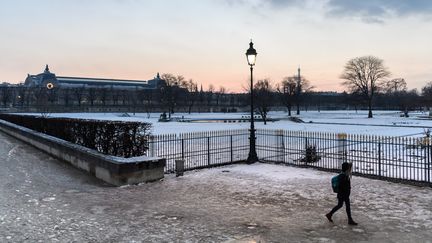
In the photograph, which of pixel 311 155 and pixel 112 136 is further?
pixel 311 155

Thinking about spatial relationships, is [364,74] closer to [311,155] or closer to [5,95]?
[311,155]

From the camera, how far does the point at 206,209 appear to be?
32.3 ft

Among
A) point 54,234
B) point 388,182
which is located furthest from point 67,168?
point 388,182

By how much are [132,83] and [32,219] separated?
188 m

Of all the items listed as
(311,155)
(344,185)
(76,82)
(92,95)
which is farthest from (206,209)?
(76,82)

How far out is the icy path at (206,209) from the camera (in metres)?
7.88

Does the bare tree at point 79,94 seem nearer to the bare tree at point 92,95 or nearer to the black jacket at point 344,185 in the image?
the bare tree at point 92,95

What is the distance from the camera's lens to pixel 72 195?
11.2m

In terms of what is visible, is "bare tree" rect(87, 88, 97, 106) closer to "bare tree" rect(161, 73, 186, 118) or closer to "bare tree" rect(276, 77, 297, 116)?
"bare tree" rect(161, 73, 186, 118)

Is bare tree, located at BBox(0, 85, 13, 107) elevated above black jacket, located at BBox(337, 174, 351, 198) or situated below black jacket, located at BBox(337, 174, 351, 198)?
above

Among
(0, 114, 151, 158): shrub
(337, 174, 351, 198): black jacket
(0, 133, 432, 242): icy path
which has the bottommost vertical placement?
(0, 133, 432, 242): icy path

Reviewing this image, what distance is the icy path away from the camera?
7.88 metres

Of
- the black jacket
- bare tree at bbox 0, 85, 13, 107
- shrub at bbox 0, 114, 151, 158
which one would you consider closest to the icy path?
the black jacket

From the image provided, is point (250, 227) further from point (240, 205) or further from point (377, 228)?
point (377, 228)
